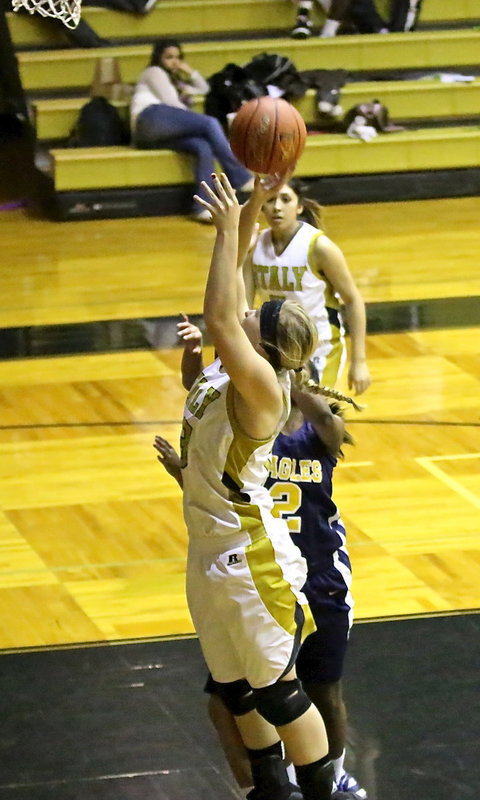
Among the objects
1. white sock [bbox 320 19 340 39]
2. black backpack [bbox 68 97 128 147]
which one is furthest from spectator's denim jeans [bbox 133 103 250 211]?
white sock [bbox 320 19 340 39]

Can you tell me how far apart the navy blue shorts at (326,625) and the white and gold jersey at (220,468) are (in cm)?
A: 31

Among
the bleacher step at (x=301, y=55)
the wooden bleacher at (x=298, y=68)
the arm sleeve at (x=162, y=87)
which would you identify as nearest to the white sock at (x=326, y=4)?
the wooden bleacher at (x=298, y=68)

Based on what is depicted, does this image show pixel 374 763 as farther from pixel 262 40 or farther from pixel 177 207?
pixel 262 40

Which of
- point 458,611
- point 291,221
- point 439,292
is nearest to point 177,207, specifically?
point 439,292

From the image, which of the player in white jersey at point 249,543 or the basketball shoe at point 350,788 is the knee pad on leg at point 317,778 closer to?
the player in white jersey at point 249,543

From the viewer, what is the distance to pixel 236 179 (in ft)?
36.2

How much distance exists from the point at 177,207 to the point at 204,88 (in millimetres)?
1159

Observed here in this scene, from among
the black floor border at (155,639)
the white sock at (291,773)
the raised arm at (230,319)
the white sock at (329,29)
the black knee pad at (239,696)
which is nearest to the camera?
the raised arm at (230,319)

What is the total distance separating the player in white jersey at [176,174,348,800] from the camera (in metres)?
3.08

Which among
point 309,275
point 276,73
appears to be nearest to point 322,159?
point 276,73

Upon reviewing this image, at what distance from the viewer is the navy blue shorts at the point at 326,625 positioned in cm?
337

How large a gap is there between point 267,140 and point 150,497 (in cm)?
207

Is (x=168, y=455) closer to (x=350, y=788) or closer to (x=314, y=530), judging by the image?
(x=314, y=530)

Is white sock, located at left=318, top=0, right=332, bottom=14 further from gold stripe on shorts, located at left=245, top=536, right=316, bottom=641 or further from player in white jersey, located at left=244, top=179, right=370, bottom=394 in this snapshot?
gold stripe on shorts, located at left=245, top=536, right=316, bottom=641
